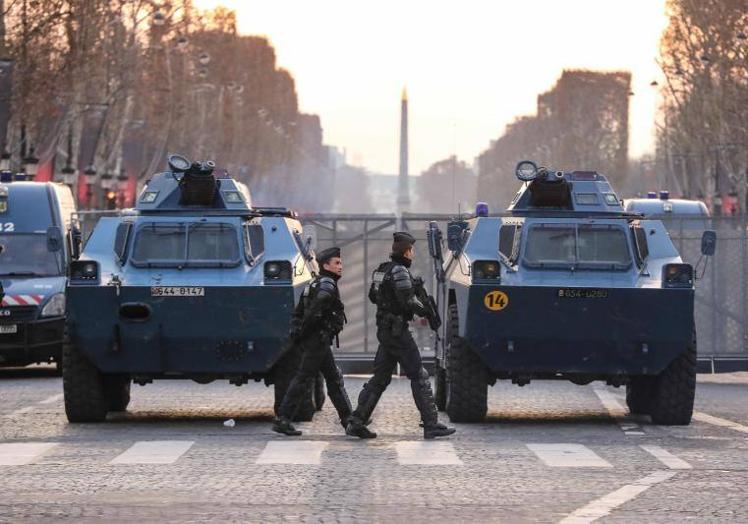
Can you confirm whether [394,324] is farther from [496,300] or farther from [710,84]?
[710,84]

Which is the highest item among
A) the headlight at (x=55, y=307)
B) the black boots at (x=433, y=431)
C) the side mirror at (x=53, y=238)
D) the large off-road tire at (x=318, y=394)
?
the side mirror at (x=53, y=238)

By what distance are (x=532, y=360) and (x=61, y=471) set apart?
20.8 ft

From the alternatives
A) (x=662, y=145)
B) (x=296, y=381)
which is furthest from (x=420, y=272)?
(x=662, y=145)

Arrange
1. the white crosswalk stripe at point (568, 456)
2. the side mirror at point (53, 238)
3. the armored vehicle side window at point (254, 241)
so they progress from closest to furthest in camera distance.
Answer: the white crosswalk stripe at point (568, 456) < the armored vehicle side window at point (254, 241) < the side mirror at point (53, 238)

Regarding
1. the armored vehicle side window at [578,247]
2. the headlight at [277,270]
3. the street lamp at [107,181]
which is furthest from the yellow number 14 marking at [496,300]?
the street lamp at [107,181]

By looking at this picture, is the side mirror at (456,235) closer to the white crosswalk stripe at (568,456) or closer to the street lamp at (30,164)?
the white crosswalk stripe at (568,456)

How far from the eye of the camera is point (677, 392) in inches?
821

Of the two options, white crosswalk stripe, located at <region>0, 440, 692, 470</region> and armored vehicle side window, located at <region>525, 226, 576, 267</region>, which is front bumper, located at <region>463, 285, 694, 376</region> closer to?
armored vehicle side window, located at <region>525, 226, 576, 267</region>

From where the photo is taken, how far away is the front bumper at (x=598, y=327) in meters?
20.7

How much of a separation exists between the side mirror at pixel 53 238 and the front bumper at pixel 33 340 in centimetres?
169

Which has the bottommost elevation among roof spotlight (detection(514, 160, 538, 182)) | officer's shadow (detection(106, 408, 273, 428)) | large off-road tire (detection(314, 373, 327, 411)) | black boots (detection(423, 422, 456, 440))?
officer's shadow (detection(106, 408, 273, 428))

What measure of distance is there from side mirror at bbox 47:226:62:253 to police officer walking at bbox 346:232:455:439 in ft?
32.3

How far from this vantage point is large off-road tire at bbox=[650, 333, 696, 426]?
20.8m

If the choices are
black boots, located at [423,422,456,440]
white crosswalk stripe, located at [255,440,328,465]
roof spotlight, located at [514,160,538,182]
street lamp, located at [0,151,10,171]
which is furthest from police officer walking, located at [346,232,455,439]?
street lamp, located at [0,151,10,171]
